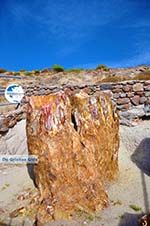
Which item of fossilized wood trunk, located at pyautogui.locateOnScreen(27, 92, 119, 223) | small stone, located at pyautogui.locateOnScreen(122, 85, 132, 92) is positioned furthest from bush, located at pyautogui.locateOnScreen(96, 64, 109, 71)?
fossilized wood trunk, located at pyautogui.locateOnScreen(27, 92, 119, 223)

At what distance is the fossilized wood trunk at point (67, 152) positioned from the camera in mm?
5609

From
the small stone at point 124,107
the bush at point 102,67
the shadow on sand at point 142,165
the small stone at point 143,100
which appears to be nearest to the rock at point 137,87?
the small stone at point 143,100

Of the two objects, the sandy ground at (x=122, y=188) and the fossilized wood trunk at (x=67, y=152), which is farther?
the fossilized wood trunk at (x=67, y=152)

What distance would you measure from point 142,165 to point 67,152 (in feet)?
7.05

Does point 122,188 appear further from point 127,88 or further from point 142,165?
point 127,88

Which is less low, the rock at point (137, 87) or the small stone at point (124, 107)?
the rock at point (137, 87)

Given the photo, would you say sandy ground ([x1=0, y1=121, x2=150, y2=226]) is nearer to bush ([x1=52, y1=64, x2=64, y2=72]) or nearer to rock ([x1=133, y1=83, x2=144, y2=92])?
rock ([x1=133, y1=83, x2=144, y2=92])

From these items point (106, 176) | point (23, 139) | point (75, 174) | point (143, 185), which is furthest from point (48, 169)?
point (23, 139)

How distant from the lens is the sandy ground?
5328mm

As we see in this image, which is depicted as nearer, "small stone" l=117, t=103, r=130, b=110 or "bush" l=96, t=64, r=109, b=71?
"small stone" l=117, t=103, r=130, b=110

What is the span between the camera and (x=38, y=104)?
20.3 ft

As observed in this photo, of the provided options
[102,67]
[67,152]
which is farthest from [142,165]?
[102,67]

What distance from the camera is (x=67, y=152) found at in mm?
5805

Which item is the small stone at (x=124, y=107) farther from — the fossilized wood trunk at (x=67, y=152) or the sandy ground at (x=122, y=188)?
the fossilized wood trunk at (x=67, y=152)
